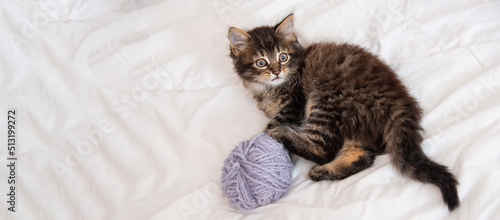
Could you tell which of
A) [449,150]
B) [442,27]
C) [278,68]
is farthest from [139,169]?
[442,27]

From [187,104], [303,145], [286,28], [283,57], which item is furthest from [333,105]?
[187,104]

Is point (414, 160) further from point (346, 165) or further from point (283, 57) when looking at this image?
point (283, 57)

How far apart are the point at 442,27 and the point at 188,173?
1.59 metres

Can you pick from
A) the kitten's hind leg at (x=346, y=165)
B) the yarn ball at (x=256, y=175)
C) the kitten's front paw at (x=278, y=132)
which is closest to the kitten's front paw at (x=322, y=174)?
the kitten's hind leg at (x=346, y=165)

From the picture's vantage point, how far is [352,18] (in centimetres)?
210

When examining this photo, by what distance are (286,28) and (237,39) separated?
0.29 m

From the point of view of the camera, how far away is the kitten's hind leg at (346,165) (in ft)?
5.00

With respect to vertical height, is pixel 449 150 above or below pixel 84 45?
below

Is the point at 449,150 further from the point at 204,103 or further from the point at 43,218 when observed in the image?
the point at 43,218

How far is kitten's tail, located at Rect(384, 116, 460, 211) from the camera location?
124 centimetres

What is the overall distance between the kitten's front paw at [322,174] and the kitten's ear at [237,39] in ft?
2.62

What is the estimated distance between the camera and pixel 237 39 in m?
1.91

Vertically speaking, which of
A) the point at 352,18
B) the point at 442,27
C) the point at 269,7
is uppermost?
the point at 269,7

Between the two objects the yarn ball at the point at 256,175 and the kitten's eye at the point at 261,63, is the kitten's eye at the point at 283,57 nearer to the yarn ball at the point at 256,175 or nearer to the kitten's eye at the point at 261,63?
the kitten's eye at the point at 261,63
